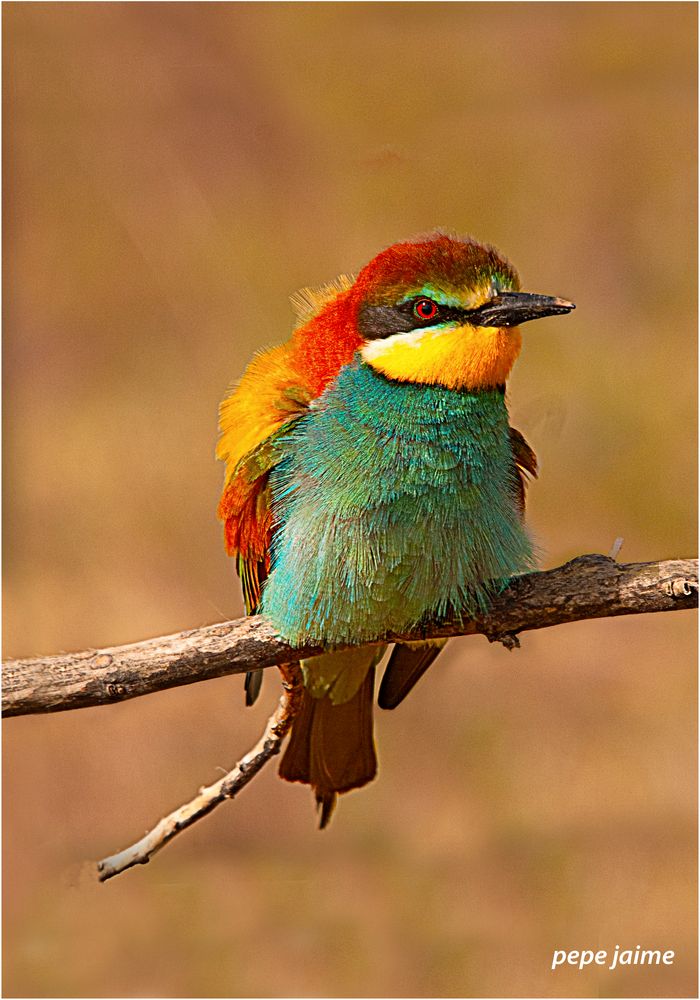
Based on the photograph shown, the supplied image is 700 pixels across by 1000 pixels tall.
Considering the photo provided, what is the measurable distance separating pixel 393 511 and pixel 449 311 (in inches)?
12.3

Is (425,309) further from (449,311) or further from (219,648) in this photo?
(219,648)

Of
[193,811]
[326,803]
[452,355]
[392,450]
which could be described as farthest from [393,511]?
[326,803]

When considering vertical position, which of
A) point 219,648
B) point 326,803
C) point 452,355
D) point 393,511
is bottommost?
point 326,803

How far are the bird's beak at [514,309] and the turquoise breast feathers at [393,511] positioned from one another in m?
0.12

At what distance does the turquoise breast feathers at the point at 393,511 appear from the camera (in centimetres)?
162

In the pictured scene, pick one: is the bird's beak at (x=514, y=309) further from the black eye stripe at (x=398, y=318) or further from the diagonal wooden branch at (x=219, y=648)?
the diagonal wooden branch at (x=219, y=648)

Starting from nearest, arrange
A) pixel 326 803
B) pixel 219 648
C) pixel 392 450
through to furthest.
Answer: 1. pixel 219 648
2. pixel 392 450
3. pixel 326 803

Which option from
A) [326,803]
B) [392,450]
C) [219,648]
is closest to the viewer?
[219,648]

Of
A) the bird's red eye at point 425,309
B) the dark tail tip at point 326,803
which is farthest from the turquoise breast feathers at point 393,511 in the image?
the dark tail tip at point 326,803

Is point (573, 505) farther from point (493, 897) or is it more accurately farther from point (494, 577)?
point (494, 577)

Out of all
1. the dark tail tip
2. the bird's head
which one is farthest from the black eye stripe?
the dark tail tip

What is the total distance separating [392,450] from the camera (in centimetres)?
162

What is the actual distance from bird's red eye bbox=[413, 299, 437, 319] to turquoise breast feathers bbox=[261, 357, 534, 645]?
0.34ft

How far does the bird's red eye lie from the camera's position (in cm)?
158
